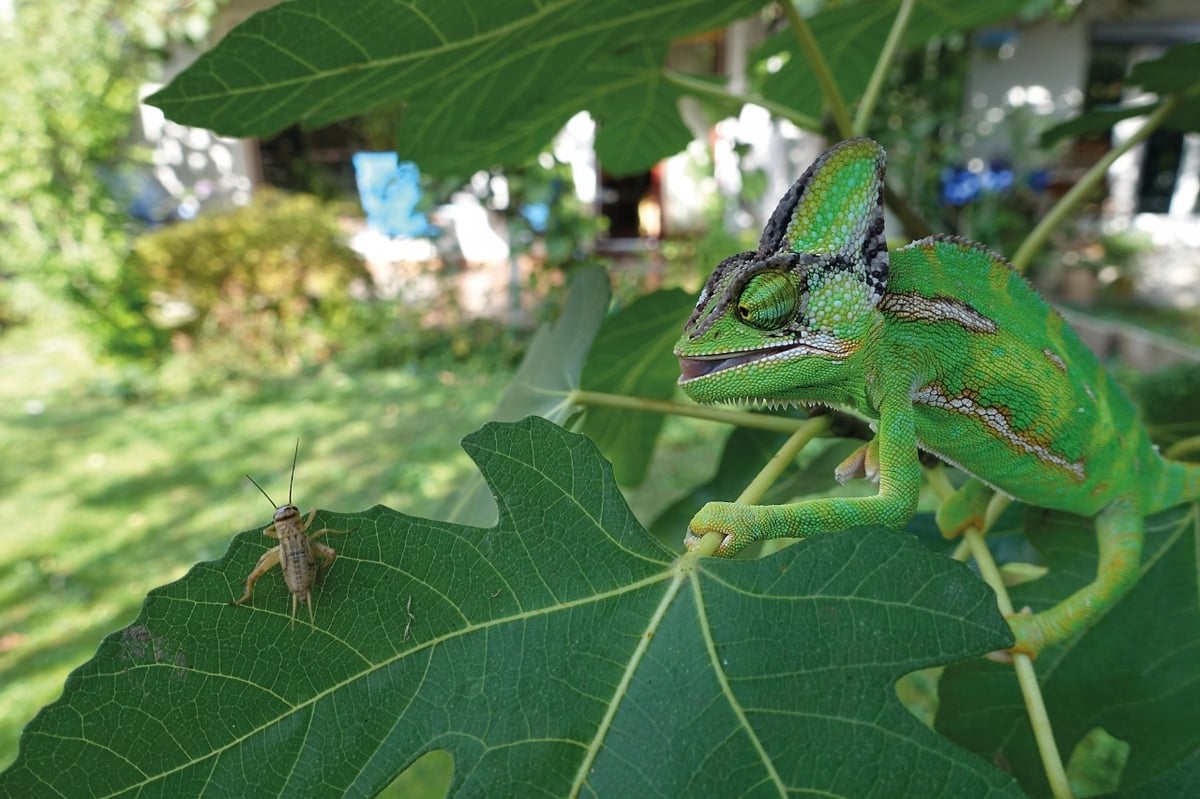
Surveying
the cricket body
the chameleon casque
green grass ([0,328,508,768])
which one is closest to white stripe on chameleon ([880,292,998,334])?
the chameleon casque

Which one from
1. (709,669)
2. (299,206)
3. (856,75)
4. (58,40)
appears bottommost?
(299,206)

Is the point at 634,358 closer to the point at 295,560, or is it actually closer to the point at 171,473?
the point at 295,560

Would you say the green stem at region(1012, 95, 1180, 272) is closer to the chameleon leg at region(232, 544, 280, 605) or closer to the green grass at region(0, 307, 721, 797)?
the chameleon leg at region(232, 544, 280, 605)

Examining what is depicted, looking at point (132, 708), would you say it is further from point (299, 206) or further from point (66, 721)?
point (299, 206)

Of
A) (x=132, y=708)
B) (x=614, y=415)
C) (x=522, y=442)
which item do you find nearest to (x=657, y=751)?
(x=522, y=442)

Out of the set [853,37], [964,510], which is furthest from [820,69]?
[964,510]

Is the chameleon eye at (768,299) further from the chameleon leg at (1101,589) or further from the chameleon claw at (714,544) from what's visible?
the chameleon leg at (1101,589)
